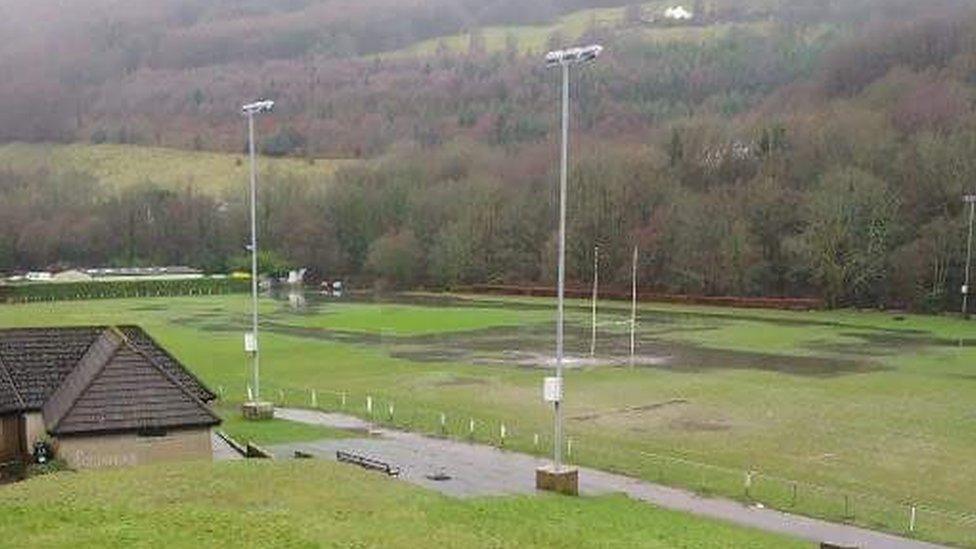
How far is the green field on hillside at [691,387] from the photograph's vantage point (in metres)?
31.2

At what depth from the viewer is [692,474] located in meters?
31.2

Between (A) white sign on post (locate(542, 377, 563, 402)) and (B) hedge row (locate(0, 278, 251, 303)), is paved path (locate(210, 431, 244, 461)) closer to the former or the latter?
(A) white sign on post (locate(542, 377, 563, 402))

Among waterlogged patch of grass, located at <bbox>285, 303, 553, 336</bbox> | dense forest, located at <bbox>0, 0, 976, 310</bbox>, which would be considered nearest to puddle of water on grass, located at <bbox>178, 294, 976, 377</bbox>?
waterlogged patch of grass, located at <bbox>285, 303, 553, 336</bbox>

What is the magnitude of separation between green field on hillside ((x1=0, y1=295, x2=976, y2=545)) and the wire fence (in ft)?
0.29

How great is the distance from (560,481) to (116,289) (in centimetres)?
10004

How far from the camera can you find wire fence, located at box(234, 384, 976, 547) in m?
26.0

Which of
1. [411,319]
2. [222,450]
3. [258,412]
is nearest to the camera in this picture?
[222,450]

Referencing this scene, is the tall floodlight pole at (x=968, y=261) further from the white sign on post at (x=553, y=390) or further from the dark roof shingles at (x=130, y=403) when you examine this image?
the dark roof shingles at (x=130, y=403)

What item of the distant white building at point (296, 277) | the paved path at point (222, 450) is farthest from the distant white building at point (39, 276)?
the paved path at point (222, 450)

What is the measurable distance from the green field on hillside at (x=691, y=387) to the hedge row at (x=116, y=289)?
22.4m

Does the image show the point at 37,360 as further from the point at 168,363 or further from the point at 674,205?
the point at 674,205

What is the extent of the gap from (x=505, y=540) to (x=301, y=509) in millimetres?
4249

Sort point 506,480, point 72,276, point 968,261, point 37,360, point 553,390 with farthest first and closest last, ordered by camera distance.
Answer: point 72,276, point 968,261, point 37,360, point 506,480, point 553,390

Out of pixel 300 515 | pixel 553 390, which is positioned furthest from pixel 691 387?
pixel 300 515
